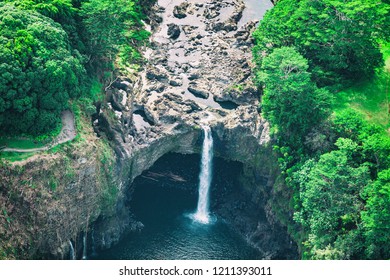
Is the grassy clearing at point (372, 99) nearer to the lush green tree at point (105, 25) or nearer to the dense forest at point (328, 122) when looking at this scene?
the dense forest at point (328, 122)

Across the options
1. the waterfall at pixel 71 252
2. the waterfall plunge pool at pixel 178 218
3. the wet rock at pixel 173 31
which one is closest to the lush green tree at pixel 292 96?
the waterfall plunge pool at pixel 178 218

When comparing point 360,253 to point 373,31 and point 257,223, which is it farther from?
point 373,31

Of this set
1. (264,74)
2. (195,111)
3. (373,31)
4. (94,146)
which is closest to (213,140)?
(195,111)

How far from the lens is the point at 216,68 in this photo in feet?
282

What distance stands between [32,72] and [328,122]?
33.5 m

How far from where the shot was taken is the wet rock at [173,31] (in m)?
91.3

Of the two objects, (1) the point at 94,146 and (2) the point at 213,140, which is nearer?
(1) the point at 94,146

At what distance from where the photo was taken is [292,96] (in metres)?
73.9

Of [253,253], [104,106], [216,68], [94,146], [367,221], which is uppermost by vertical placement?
[216,68]

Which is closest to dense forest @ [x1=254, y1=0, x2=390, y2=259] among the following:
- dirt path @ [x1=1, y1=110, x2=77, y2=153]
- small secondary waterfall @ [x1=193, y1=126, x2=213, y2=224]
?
small secondary waterfall @ [x1=193, y1=126, x2=213, y2=224]

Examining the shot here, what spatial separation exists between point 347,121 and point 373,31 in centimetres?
1274

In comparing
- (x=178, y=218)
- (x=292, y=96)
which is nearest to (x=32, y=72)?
(x=178, y=218)

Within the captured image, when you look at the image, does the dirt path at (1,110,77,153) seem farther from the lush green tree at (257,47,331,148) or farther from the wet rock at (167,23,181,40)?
the wet rock at (167,23,181,40)

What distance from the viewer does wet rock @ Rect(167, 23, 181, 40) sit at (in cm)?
9131
